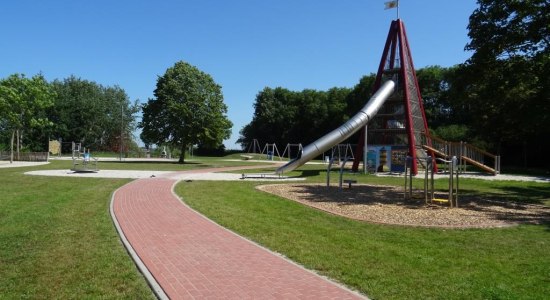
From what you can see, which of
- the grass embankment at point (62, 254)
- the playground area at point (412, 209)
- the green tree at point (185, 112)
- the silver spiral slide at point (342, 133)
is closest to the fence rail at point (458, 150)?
the silver spiral slide at point (342, 133)

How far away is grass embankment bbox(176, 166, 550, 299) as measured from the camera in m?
6.01

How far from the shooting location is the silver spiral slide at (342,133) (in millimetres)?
25312

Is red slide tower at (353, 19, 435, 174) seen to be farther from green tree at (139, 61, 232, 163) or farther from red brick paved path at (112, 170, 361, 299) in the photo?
red brick paved path at (112, 170, 361, 299)

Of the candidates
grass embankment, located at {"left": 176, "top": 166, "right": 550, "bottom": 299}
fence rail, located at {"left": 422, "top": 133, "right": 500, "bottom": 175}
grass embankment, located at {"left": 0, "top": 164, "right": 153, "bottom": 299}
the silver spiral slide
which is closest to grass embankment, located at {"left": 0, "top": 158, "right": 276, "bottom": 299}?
grass embankment, located at {"left": 0, "top": 164, "right": 153, "bottom": 299}

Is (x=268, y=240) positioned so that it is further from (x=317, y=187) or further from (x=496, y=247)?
(x=317, y=187)

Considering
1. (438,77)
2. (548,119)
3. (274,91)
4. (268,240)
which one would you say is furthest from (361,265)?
(274,91)

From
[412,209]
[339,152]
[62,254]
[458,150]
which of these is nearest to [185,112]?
[339,152]

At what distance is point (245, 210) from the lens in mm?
12656

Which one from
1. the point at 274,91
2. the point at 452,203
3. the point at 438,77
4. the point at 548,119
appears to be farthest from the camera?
the point at 274,91

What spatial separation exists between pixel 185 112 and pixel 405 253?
38.3 meters

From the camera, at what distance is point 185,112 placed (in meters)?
44.1

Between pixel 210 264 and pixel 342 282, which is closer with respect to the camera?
pixel 342 282

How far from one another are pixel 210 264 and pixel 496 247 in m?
5.43

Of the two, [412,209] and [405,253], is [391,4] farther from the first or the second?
[405,253]
